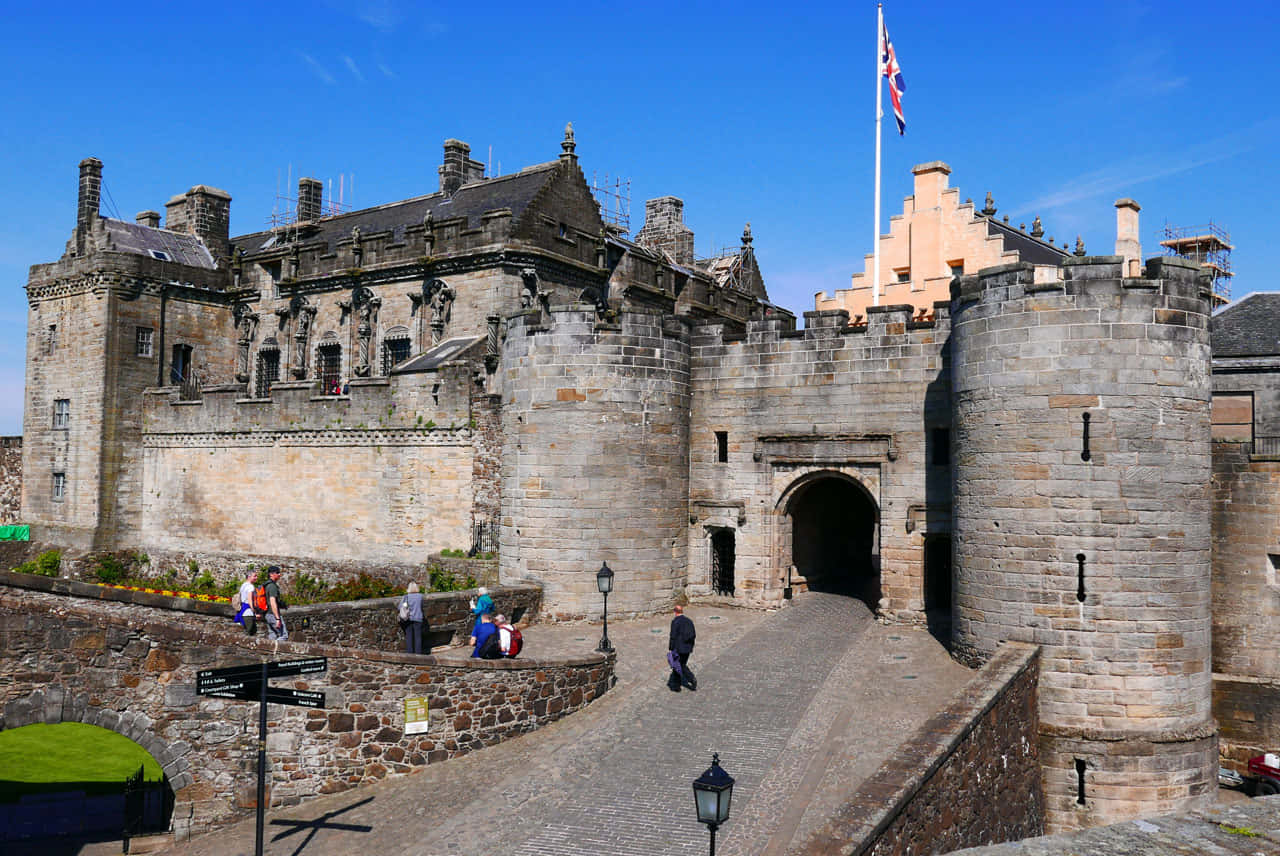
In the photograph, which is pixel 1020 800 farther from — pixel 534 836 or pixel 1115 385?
pixel 534 836

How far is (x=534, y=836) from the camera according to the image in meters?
12.1

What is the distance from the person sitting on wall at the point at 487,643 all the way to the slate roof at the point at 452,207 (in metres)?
14.9

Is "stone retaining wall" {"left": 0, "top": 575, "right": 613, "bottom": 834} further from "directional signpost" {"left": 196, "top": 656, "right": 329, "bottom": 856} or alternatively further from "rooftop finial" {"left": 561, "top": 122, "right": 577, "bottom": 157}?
"rooftop finial" {"left": 561, "top": 122, "right": 577, "bottom": 157}

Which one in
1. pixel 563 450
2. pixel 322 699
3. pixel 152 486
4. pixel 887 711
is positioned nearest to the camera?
pixel 322 699

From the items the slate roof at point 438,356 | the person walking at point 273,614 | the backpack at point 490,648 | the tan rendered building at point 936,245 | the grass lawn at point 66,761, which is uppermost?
the tan rendered building at point 936,245

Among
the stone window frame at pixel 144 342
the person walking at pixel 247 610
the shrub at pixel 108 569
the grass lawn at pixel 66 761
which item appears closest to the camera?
the person walking at pixel 247 610

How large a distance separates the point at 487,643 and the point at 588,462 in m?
5.98

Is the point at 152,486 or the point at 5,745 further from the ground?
the point at 152,486

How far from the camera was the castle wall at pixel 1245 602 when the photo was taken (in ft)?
64.1

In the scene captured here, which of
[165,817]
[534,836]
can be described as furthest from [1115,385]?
[165,817]

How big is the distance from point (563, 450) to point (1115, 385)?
1052cm

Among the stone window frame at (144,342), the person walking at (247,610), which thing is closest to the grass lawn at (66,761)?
the person walking at (247,610)

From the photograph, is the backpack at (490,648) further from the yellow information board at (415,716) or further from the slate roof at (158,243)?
the slate roof at (158,243)

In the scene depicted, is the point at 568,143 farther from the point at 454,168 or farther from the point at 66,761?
the point at 66,761
